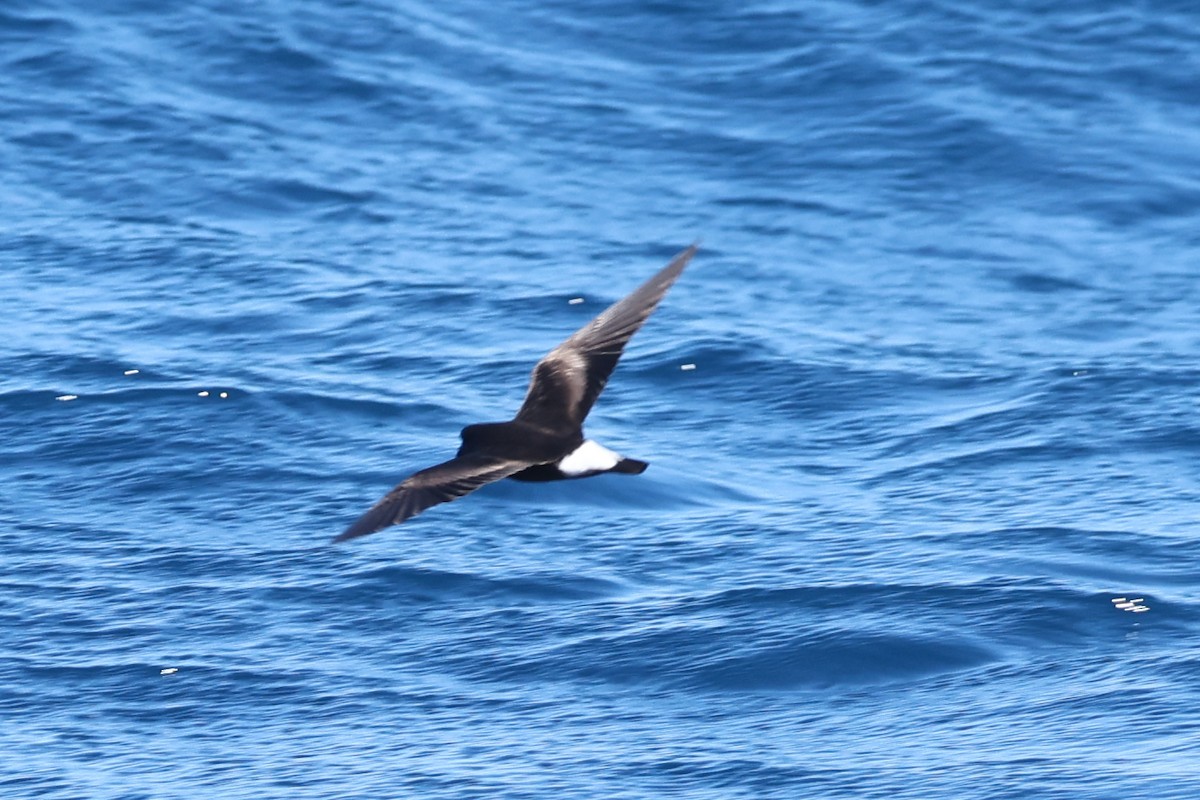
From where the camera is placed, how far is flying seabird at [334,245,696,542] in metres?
9.03

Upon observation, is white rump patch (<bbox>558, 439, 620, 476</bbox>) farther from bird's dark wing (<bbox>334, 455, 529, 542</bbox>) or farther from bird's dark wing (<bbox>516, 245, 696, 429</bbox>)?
bird's dark wing (<bbox>334, 455, 529, 542</bbox>)

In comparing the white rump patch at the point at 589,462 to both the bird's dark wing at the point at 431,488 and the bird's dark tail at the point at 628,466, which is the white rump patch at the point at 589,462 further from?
the bird's dark wing at the point at 431,488

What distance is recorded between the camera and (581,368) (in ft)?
34.8

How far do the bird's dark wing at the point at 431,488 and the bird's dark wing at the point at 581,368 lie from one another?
88 cm

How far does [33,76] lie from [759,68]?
796cm

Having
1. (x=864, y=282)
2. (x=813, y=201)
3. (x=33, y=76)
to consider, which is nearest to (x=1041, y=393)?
(x=864, y=282)

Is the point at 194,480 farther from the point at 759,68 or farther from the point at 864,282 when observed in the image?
the point at 759,68

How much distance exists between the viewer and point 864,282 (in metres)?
18.6

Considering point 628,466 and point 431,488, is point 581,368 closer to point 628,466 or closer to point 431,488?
point 628,466

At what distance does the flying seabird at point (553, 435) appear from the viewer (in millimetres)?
9031

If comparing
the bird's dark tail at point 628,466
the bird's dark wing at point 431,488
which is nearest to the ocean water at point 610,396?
the bird's dark tail at point 628,466

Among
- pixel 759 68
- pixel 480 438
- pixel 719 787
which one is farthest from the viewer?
pixel 759 68

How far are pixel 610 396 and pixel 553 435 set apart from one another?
6.93 m

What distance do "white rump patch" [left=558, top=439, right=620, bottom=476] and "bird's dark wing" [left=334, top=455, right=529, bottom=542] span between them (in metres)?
0.48
